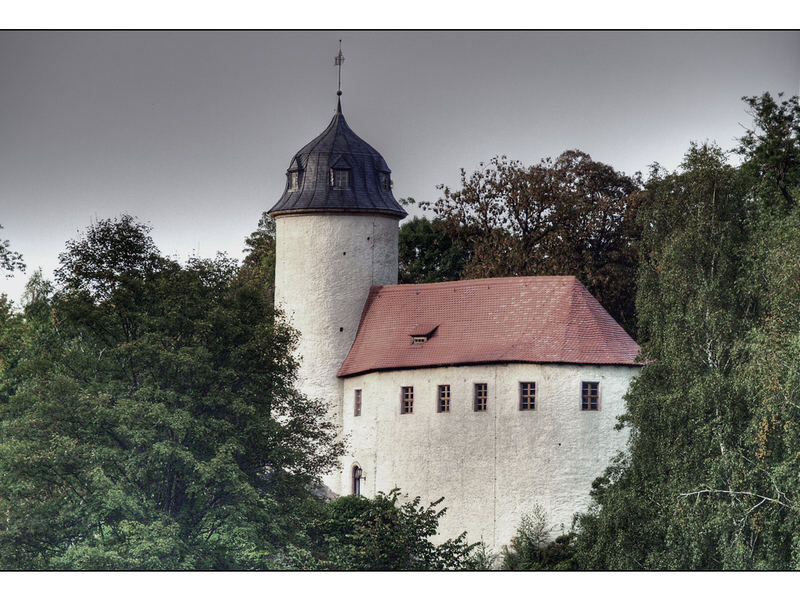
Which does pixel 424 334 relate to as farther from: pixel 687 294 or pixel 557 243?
pixel 687 294

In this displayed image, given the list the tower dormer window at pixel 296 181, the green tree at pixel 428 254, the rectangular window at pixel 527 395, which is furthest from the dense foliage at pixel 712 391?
the green tree at pixel 428 254

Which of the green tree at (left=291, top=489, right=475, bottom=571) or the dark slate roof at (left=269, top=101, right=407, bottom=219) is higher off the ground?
the dark slate roof at (left=269, top=101, right=407, bottom=219)

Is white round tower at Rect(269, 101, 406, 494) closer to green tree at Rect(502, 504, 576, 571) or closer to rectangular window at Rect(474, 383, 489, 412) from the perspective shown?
rectangular window at Rect(474, 383, 489, 412)

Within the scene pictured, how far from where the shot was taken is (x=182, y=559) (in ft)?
123

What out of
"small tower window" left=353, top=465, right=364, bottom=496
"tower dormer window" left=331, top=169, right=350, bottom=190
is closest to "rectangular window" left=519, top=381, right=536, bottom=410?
"small tower window" left=353, top=465, right=364, bottom=496

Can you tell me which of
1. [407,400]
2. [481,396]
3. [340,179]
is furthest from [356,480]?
[340,179]

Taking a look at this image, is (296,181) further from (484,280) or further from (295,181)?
(484,280)

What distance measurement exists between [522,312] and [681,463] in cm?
1314

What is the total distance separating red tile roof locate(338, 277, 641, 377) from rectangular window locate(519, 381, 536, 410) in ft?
2.23

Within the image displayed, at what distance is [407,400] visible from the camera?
48562 mm

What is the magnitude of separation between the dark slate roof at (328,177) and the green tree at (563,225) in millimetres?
4843

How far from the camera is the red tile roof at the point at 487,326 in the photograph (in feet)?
154

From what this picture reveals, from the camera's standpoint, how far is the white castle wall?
170 ft
